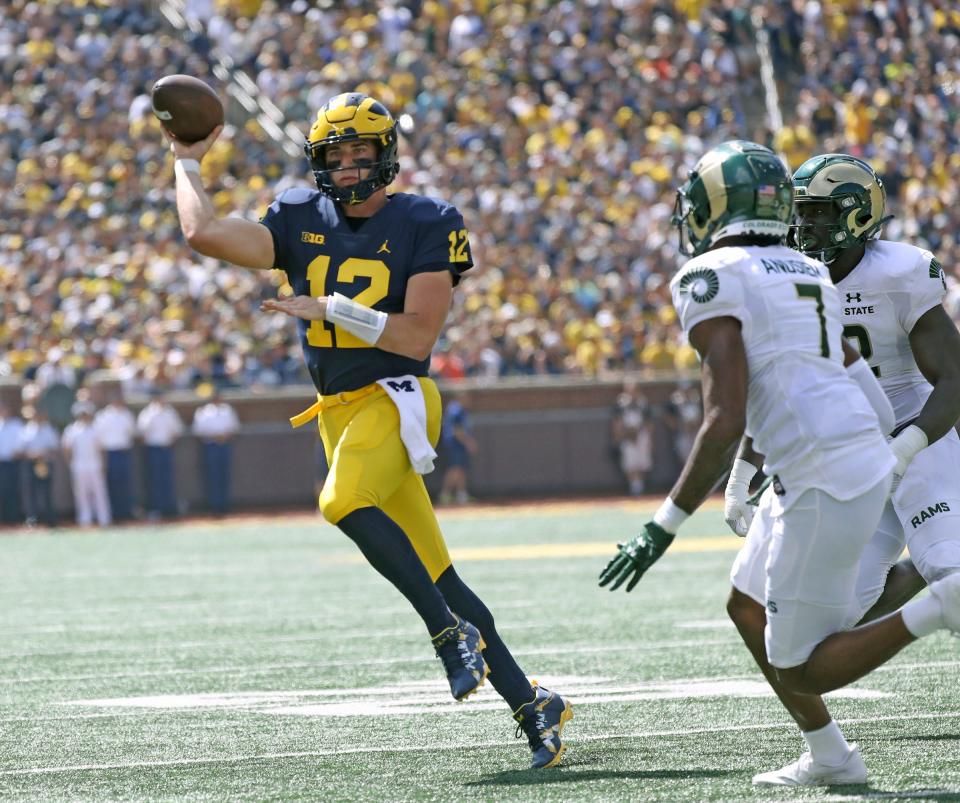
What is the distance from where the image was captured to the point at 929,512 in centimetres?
505

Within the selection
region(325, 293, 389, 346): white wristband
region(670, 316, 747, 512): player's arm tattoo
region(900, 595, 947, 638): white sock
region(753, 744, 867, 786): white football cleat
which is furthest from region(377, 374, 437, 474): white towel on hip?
region(900, 595, 947, 638): white sock

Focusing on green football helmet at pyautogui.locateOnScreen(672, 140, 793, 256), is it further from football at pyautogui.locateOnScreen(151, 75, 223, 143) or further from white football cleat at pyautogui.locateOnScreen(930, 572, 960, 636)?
football at pyautogui.locateOnScreen(151, 75, 223, 143)

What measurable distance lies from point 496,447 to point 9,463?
5.19 m

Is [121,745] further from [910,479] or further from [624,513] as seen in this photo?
[624,513]

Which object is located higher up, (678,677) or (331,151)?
(331,151)

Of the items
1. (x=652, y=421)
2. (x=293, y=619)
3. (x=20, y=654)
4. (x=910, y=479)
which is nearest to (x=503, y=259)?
(x=652, y=421)

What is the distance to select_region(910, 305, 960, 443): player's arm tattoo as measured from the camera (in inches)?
193

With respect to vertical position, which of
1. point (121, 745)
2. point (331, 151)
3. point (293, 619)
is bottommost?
point (293, 619)

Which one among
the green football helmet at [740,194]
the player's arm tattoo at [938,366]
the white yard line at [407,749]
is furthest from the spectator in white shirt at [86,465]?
→ the green football helmet at [740,194]

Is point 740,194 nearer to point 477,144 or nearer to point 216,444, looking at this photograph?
point 216,444

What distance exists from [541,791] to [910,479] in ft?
5.15

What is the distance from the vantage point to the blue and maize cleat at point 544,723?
186 inches

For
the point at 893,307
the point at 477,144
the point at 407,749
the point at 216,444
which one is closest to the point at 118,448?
the point at 216,444

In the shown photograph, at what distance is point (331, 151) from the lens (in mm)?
4938
